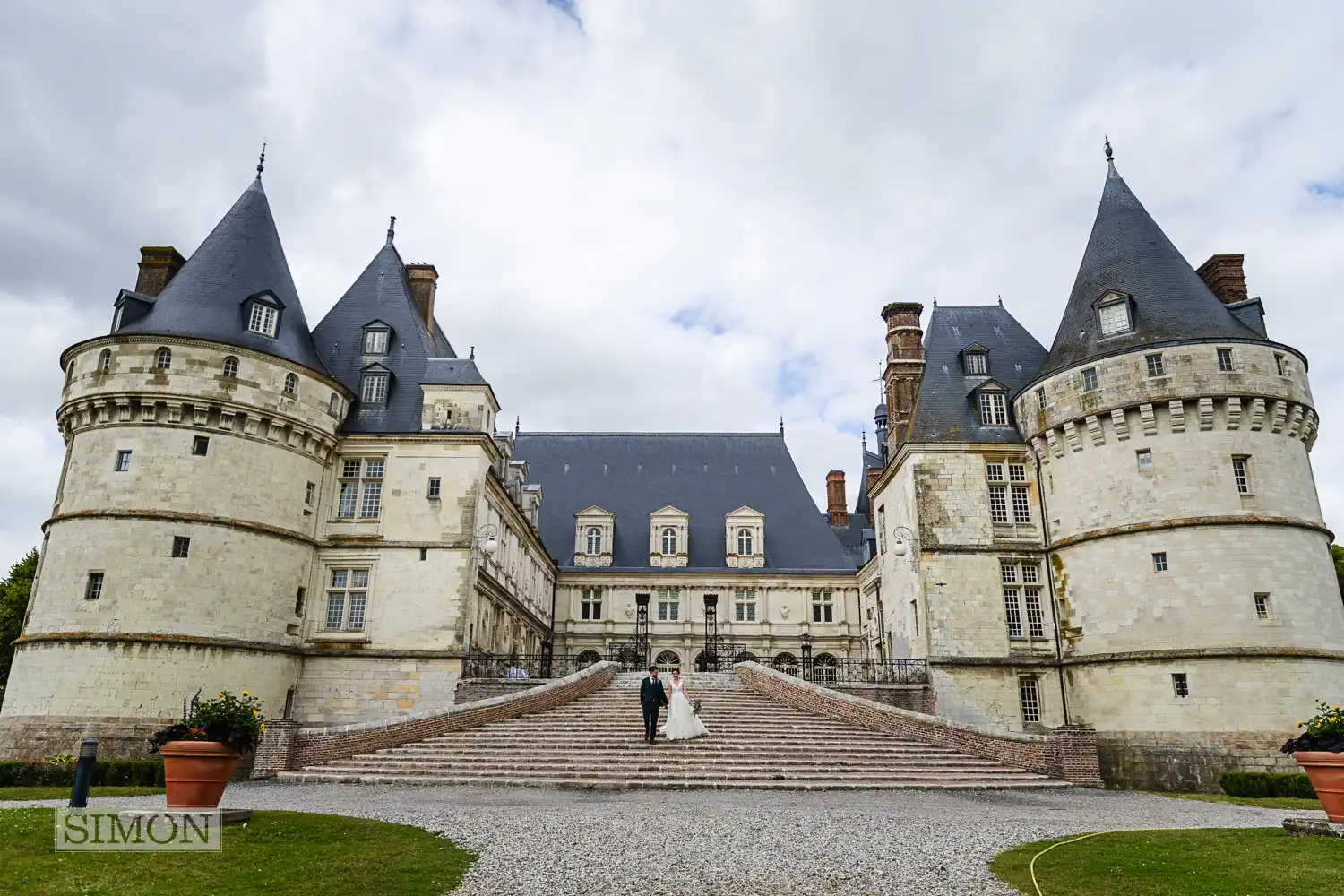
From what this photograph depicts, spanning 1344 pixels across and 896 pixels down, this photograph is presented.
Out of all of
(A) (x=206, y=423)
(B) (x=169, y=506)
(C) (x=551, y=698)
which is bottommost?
(C) (x=551, y=698)

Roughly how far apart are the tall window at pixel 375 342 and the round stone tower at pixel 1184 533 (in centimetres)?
2280

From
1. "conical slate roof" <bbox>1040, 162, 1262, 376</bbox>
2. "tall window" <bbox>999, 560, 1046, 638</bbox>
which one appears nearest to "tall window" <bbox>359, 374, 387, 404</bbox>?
"tall window" <bbox>999, 560, 1046, 638</bbox>

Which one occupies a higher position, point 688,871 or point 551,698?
point 551,698

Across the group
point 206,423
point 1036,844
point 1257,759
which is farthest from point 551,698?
point 1257,759

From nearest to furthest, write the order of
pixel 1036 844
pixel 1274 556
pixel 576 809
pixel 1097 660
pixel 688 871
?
pixel 688 871 → pixel 1036 844 → pixel 576 809 → pixel 1274 556 → pixel 1097 660

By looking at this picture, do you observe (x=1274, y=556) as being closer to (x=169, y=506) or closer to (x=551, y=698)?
(x=551, y=698)

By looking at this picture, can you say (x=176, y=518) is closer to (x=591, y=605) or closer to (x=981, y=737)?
(x=591, y=605)

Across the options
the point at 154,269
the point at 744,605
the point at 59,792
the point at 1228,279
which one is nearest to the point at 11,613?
the point at 154,269

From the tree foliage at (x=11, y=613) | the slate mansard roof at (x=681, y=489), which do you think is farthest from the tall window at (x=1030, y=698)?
the tree foliage at (x=11, y=613)

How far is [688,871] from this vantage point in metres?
9.04

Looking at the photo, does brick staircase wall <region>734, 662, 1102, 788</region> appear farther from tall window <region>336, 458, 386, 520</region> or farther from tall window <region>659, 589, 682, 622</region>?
tall window <region>659, 589, 682, 622</region>

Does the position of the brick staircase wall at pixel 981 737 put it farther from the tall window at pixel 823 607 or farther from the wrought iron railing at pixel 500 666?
the tall window at pixel 823 607

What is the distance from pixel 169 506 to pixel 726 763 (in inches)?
695

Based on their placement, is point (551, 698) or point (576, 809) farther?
point (551, 698)
